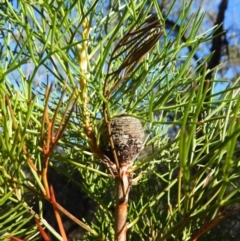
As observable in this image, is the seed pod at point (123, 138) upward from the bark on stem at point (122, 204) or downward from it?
upward

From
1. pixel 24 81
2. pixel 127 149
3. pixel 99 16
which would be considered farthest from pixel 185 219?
pixel 99 16

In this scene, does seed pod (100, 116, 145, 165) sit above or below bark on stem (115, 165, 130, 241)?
above

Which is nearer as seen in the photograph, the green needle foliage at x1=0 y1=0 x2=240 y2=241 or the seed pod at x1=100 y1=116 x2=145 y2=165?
the green needle foliage at x1=0 y1=0 x2=240 y2=241

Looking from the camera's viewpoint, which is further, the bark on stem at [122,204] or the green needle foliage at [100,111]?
the bark on stem at [122,204]

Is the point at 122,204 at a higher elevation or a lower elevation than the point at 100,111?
lower

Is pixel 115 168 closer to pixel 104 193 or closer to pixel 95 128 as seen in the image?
pixel 95 128
